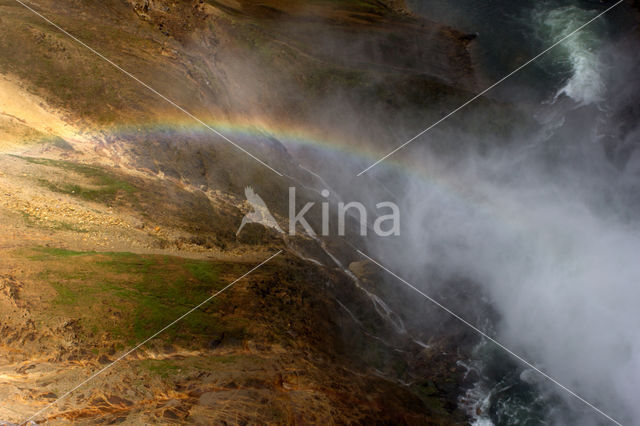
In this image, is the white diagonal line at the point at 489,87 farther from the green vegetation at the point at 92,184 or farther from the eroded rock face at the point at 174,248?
the green vegetation at the point at 92,184

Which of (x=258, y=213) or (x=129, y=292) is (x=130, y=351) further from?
(x=258, y=213)

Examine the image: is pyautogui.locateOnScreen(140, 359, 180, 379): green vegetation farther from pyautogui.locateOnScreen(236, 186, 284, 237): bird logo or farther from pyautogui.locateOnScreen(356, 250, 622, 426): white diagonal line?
pyautogui.locateOnScreen(356, 250, 622, 426): white diagonal line

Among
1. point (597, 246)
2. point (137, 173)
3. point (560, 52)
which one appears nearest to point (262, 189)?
point (137, 173)

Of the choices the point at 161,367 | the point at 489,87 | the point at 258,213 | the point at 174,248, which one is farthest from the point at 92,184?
the point at 489,87

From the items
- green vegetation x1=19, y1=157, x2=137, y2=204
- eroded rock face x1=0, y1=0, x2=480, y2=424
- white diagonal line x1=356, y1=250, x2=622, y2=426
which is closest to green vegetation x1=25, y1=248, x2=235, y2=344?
eroded rock face x1=0, y1=0, x2=480, y2=424

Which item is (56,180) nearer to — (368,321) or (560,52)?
(368,321)
